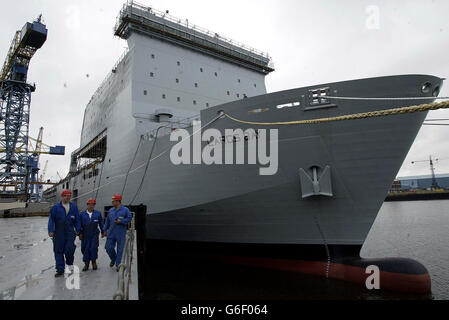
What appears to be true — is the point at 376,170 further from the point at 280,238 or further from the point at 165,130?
the point at 165,130

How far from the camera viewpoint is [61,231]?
385 centimetres

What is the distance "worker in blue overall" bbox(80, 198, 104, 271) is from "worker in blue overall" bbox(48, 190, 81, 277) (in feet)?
0.78

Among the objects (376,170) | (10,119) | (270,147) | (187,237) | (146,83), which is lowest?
(187,237)

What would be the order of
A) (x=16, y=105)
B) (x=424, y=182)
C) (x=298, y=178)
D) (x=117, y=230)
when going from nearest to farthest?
(x=117, y=230), (x=298, y=178), (x=16, y=105), (x=424, y=182)

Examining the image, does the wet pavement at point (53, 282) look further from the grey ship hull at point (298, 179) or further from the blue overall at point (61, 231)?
the grey ship hull at point (298, 179)

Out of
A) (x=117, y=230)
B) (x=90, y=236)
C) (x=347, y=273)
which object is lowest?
(x=347, y=273)

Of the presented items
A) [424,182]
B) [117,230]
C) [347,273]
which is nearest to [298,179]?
[347,273]

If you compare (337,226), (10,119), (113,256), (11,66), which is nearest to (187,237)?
(113,256)

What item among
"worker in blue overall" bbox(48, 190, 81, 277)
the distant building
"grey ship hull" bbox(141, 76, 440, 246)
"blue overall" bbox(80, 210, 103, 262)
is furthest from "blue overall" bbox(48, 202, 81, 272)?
the distant building

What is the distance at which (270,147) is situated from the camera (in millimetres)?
6465

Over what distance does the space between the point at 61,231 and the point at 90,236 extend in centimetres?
50

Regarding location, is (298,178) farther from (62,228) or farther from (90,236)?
(62,228)

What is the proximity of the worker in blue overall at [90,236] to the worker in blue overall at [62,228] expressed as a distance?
24 cm
